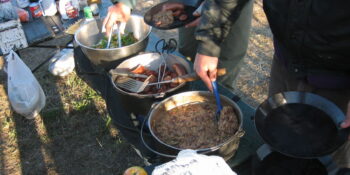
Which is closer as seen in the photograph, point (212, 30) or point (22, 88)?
point (212, 30)

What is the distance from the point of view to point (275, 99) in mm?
1499

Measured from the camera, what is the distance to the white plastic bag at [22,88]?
3.29 m

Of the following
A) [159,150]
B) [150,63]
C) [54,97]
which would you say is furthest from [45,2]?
[159,150]

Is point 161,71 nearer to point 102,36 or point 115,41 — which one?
point 115,41

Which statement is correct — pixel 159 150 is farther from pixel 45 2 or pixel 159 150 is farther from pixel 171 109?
pixel 45 2

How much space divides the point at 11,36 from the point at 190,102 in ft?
7.52

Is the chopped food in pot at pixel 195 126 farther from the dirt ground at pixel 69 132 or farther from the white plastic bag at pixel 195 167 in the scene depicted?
the dirt ground at pixel 69 132

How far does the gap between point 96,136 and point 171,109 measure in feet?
6.29

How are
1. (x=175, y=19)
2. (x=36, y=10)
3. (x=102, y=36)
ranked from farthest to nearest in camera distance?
(x=36, y=10) < (x=102, y=36) < (x=175, y=19)

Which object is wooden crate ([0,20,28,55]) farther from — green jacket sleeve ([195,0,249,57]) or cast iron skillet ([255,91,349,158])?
cast iron skillet ([255,91,349,158])

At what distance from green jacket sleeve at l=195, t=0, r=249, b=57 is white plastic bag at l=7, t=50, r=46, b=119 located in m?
2.30

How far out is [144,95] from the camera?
1.71m

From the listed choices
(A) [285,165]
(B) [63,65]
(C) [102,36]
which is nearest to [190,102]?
(A) [285,165]

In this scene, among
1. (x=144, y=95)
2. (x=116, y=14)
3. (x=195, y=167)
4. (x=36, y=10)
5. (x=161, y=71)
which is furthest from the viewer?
(x=36, y=10)
